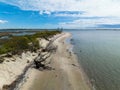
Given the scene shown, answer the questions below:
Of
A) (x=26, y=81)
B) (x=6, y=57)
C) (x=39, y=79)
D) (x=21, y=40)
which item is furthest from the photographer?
(x=21, y=40)

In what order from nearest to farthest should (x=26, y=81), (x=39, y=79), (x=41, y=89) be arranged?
(x=41, y=89)
(x=26, y=81)
(x=39, y=79)

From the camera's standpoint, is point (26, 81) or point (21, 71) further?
point (21, 71)

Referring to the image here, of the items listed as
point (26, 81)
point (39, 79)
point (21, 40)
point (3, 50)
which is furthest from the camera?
point (21, 40)

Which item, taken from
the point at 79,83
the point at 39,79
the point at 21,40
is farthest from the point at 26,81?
the point at 21,40

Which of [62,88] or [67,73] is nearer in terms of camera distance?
[62,88]

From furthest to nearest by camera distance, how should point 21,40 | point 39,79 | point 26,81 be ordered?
point 21,40, point 39,79, point 26,81

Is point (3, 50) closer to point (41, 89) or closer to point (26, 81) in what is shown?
point (26, 81)

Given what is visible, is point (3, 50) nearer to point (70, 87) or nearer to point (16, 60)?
point (16, 60)

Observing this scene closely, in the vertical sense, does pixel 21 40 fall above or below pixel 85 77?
above

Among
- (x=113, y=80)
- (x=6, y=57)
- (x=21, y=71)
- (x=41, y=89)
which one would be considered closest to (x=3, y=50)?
(x=6, y=57)
